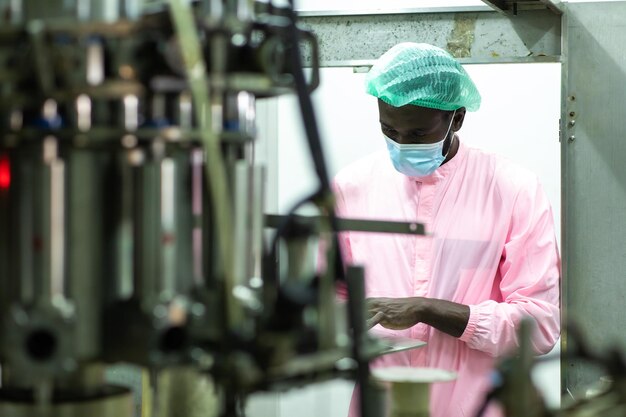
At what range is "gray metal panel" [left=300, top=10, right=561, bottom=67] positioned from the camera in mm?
3012

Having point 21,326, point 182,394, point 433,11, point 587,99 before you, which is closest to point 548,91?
point 587,99

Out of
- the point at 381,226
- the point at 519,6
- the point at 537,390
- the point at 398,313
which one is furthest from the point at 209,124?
the point at 519,6

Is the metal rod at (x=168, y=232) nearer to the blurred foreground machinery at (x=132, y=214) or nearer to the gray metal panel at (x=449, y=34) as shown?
the blurred foreground machinery at (x=132, y=214)

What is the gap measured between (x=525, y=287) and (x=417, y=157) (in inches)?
15.4

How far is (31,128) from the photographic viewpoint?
34.3 inches

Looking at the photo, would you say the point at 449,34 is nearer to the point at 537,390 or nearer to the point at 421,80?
the point at 421,80

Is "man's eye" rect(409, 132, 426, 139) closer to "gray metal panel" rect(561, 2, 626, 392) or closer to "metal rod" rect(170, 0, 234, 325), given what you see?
"gray metal panel" rect(561, 2, 626, 392)

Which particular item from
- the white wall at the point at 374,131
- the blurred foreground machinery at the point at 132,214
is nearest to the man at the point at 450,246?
the white wall at the point at 374,131

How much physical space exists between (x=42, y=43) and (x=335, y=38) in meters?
2.43

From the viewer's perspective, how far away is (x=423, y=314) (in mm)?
2162

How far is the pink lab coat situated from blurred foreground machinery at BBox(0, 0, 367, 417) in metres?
1.32

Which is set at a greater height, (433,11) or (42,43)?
(433,11)

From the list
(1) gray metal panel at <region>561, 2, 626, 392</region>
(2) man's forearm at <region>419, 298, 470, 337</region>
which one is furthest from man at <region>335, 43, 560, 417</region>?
(1) gray metal panel at <region>561, 2, 626, 392</region>

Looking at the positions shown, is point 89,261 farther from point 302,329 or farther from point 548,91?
point 548,91
